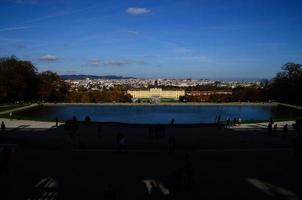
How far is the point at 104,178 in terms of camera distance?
52.9 ft

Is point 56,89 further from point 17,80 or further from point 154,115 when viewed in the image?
point 154,115

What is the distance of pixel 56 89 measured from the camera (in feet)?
295

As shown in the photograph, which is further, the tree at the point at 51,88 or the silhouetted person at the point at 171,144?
the tree at the point at 51,88

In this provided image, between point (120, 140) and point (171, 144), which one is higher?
point (120, 140)

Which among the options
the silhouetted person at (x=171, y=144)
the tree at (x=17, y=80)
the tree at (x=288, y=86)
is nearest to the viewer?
the silhouetted person at (x=171, y=144)

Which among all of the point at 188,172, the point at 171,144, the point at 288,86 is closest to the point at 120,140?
the point at 171,144

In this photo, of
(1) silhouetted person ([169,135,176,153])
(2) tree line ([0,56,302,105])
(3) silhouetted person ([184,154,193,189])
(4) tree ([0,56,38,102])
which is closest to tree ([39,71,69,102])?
(2) tree line ([0,56,302,105])

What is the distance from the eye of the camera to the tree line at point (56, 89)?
71250 mm

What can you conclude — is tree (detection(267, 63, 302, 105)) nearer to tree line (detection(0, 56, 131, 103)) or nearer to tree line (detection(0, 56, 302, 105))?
tree line (detection(0, 56, 302, 105))

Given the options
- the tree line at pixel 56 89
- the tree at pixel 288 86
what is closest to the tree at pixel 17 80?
the tree line at pixel 56 89

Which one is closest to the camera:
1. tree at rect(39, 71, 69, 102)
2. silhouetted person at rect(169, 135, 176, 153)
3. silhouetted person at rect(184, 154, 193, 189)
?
silhouetted person at rect(184, 154, 193, 189)

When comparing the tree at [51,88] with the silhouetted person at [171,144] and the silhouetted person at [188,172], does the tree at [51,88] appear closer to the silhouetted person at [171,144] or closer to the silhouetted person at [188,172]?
the silhouetted person at [171,144]

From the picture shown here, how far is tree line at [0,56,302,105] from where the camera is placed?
7125 centimetres

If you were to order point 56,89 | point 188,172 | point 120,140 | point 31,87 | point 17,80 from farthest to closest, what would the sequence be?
point 56,89, point 31,87, point 17,80, point 120,140, point 188,172
